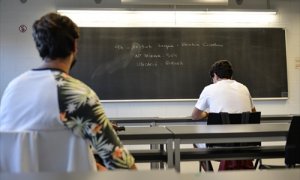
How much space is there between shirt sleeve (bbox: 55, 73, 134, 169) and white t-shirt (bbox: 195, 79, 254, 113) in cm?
205

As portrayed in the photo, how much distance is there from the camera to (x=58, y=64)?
132 centimetres

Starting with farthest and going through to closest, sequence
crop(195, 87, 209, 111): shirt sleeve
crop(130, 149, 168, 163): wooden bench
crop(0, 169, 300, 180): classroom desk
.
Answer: crop(195, 87, 209, 111): shirt sleeve < crop(130, 149, 168, 163): wooden bench < crop(0, 169, 300, 180): classroom desk

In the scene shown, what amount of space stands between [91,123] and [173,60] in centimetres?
419

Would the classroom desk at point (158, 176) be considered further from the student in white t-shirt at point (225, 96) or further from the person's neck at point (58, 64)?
the student in white t-shirt at point (225, 96)

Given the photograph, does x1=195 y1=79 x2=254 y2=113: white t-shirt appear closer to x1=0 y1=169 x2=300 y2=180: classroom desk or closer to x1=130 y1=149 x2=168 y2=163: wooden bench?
x1=130 y1=149 x2=168 y2=163: wooden bench

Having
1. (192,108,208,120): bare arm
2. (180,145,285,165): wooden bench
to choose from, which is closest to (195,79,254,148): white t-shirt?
(192,108,208,120): bare arm

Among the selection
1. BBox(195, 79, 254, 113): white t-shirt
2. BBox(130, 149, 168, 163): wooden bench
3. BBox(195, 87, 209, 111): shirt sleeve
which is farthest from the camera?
BBox(195, 87, 209, 111): shirt sleeve

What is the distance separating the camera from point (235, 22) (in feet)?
17.9

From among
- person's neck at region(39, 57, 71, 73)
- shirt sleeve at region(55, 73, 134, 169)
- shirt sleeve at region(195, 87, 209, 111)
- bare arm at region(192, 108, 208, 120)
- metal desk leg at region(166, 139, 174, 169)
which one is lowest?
metal desk leg at region(166, 139, 174, 169)

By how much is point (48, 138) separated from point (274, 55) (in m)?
4.86

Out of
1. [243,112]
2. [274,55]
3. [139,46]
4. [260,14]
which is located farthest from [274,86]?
[243,112]

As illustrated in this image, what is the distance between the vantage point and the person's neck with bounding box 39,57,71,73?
1.31m

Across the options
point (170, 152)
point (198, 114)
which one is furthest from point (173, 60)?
point (170, 152)

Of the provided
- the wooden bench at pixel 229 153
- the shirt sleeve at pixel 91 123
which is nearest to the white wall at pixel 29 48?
the wooden bench at pixel 229 153
